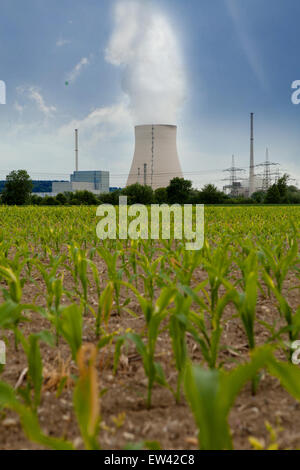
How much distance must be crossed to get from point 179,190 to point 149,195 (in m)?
3.95

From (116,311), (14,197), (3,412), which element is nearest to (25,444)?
(3,412)

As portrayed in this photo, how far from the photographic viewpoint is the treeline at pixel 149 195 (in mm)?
42244

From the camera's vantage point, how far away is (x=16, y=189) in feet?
158

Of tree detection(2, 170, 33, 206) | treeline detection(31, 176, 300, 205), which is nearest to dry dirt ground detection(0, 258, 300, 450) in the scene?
treeline detection(31, 176, 300, 205)

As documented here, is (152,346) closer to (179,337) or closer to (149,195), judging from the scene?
(179,337)

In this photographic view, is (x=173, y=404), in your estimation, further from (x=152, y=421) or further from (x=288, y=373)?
(x=288, y=373)

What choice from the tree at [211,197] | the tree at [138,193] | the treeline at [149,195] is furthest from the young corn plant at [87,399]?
the tree at [211,197]

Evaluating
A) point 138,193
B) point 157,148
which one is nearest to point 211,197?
point 138,193

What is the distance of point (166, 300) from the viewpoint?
119 centimetres

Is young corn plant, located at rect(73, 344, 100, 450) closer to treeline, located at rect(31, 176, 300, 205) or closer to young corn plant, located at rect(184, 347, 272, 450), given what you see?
young corn plant, located at rect(184, 347, 272, 450)

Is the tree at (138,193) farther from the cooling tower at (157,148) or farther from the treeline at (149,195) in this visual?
the cooling tower at (157,148)

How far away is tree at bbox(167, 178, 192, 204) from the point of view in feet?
145
